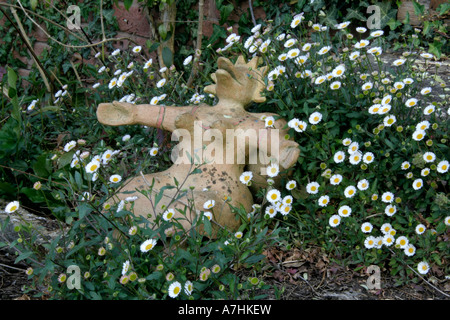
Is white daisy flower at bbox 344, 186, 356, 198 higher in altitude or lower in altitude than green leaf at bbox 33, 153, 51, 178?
higher

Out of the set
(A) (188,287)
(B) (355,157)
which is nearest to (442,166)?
(B) (355,157)

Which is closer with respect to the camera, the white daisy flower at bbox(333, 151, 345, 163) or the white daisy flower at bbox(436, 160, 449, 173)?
the white daisy flower at bbox(436, 160, 449, 173)

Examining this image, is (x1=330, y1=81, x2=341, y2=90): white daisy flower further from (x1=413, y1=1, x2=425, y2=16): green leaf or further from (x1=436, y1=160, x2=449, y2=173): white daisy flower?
(x1=413, y1=1, x2=425, y2=16): green leaf

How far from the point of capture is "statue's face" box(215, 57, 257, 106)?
8.03 feet

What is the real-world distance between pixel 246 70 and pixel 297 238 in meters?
0.89

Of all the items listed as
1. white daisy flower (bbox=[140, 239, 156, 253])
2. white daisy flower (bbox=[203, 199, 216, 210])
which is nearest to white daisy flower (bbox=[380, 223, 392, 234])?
white daisy flower (bbox=[203, 199, 216, 210])

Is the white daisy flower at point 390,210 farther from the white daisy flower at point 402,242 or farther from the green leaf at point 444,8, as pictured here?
the green leaf at point 444,8

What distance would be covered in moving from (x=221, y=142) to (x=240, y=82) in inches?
13.6

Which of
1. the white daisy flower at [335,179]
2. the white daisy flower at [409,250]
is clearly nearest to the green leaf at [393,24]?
the white daisy flower at [335,179]

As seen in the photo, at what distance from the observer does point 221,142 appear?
2.35m

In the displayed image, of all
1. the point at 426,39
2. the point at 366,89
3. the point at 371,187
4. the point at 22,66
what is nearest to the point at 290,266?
the point at 371,187

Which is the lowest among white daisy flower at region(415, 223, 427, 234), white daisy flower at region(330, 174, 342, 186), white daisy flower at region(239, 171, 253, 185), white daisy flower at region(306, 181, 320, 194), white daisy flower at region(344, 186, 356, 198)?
white daisy flower at region(415, 223, 427, 234)

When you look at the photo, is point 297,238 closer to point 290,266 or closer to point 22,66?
point 290,266

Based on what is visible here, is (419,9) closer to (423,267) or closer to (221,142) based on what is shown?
(221,142)
